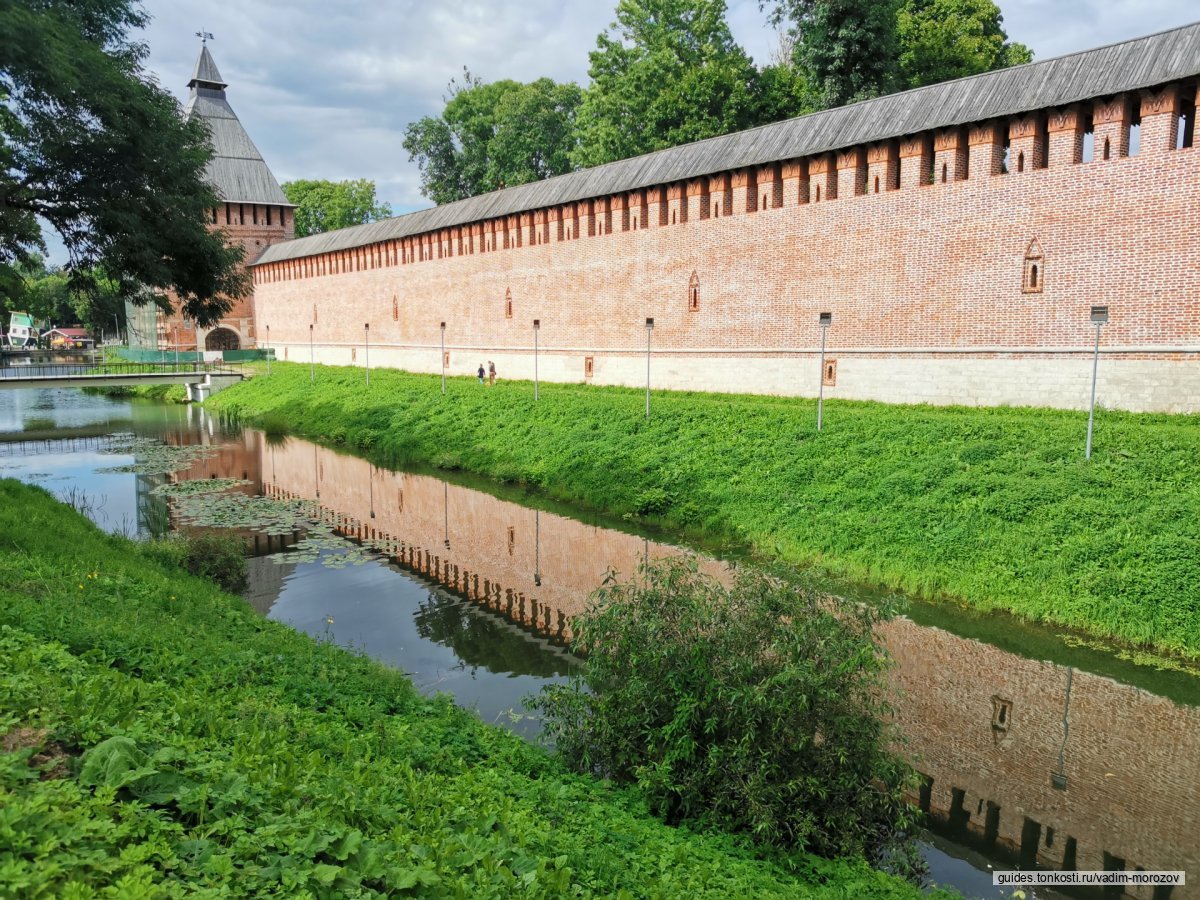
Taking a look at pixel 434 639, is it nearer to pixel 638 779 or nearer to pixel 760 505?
pixel 638 779

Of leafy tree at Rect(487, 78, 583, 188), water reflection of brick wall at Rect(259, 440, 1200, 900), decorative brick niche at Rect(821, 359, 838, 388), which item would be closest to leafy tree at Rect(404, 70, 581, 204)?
leafy tree at Rect(487, 78, 583, 188)

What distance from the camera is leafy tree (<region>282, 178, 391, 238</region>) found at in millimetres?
47250

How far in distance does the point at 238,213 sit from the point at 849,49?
91.9ft

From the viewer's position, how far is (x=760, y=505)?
11117 millimetres

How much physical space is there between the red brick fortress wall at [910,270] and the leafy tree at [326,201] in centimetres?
2921

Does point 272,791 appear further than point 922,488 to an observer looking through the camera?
No

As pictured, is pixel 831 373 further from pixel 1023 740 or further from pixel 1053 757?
pixel 1053 757

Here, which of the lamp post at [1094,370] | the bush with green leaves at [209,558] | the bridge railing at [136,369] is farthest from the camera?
the bridge railing at [136,369]

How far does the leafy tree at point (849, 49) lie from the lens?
787 inches

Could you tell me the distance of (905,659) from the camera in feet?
24.0

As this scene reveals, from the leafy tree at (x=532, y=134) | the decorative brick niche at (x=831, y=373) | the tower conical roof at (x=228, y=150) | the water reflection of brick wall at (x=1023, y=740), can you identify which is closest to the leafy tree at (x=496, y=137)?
the leafy tree at (x=532, y=134)

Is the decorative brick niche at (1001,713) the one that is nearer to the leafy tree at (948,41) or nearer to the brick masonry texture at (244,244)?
the leafy tree at (948,41)

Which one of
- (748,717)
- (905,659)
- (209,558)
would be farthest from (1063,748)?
(209,558)

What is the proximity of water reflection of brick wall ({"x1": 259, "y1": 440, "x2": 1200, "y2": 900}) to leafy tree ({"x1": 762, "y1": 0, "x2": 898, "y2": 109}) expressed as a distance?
1511 cm
